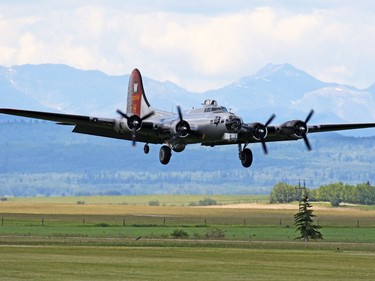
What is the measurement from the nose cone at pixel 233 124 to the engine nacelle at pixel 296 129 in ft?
16.2

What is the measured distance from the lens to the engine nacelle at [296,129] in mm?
85375

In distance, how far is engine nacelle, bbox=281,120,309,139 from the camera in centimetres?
8538

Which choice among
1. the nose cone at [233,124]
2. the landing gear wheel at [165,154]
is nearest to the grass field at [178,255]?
the landing gear wheel at [165,154]

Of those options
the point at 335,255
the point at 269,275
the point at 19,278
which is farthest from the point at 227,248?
the point at 19,278

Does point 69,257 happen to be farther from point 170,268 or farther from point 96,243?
point 96,243

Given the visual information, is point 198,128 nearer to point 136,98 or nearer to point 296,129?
point 296,129

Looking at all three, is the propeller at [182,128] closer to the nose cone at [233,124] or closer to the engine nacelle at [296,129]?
the nose cone at [233,124]

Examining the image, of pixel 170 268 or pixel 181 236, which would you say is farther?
pixel 181 236

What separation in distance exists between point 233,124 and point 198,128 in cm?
361

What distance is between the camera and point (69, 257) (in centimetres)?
10169

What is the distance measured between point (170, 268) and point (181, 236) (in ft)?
179

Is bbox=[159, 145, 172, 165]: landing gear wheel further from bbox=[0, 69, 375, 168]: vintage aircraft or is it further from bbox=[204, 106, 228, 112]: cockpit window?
bbox=[204, 106, 228, 112]: cockpit window

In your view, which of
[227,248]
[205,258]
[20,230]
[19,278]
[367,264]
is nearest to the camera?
[19,278]

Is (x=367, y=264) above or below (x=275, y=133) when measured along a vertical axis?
below
